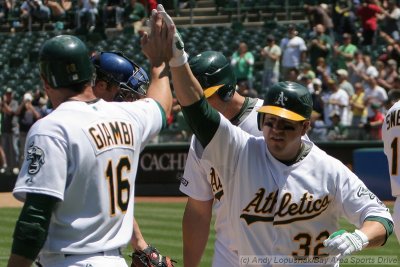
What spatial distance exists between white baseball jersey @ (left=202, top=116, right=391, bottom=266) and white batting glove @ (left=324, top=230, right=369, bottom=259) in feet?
0.97

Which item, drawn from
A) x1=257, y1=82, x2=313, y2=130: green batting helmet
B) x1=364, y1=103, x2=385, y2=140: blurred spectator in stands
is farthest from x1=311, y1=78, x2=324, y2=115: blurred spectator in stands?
x1=257, y1=82, x2=313, y2=130: green batting helmet

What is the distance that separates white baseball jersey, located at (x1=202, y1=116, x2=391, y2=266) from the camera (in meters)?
4.69

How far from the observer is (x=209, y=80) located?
219 inches

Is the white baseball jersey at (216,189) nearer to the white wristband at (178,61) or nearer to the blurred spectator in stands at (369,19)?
the white wristband at (178,61)

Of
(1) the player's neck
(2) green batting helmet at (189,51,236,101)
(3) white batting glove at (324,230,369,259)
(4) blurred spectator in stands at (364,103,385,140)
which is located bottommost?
(4) blurred spectator in stands at (364,103,385,140)

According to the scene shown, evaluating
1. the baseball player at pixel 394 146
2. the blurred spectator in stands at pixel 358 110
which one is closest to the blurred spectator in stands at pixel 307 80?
the blurred spectator in stands at pixel 358 110

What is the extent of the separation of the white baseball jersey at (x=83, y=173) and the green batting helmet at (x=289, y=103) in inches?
31.3

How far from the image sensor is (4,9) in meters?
29.7

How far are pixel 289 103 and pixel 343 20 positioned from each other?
18860 millimetres

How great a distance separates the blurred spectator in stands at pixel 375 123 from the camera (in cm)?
1739

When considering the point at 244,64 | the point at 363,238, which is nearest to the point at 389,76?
the point at 244,64

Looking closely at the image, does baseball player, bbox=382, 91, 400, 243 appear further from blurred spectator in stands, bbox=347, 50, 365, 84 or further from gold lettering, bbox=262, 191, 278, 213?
blurred spectator in stands, bbox=347, 50, 365, 84

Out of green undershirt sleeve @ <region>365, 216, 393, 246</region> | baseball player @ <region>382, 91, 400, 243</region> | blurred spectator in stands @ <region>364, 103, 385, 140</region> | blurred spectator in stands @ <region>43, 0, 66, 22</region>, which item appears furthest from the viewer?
blurred spectator in stands @ <region>43, 0, 66, 22</region>

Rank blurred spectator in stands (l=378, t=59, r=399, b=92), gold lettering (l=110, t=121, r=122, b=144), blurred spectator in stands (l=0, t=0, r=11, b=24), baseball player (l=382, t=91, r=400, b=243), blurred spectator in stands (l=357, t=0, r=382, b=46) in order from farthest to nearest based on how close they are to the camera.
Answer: blurred spectator in stands (l=0, t=0, r=11, b=24)
blurred spectator in stands (l=357, t=0, r=382, b=46)
blurred spectator in stands (l=378, t=59, r=399, b=92)
baseball player (l=382, t=91, r=400, b=243)
gold lettering (l=110, t=121, r=122, b=144)
